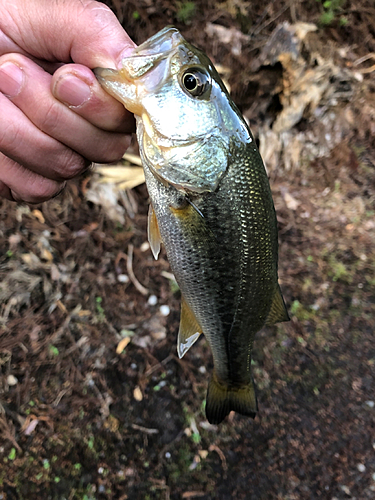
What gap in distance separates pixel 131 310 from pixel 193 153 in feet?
6.38

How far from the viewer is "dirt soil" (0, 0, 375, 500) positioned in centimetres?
248

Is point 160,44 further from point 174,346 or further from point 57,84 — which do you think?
point 174,346

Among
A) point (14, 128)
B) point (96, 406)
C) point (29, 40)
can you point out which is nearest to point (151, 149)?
point (14, 128)

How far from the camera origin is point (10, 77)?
3.72 feet

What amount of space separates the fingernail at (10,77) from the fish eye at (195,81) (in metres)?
0.56

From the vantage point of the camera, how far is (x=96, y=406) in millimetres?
2564

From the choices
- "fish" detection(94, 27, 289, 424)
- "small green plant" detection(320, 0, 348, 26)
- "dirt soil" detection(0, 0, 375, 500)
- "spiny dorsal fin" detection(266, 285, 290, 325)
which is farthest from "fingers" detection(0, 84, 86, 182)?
"small green plant" detection(320, 0, 348, 26)

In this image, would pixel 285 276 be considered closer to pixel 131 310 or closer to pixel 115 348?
pixel 131 310

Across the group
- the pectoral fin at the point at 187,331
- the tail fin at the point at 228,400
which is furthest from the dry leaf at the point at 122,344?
the pectoral fin at the point at 187,331

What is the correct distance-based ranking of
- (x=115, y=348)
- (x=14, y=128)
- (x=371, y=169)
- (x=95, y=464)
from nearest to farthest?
(x=14, y=128)
(x=95, y=464)
(x=115, y=348)
(x=371, y=169)

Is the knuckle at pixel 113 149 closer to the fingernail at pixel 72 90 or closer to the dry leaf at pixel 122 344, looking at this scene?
the fingernail at pixel 72 90

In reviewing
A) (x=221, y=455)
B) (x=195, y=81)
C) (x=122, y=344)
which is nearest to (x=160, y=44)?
(x=195, y=81)

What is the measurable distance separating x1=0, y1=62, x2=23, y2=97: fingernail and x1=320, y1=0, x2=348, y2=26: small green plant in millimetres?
3582

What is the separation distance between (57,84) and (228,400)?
5.36 ft
